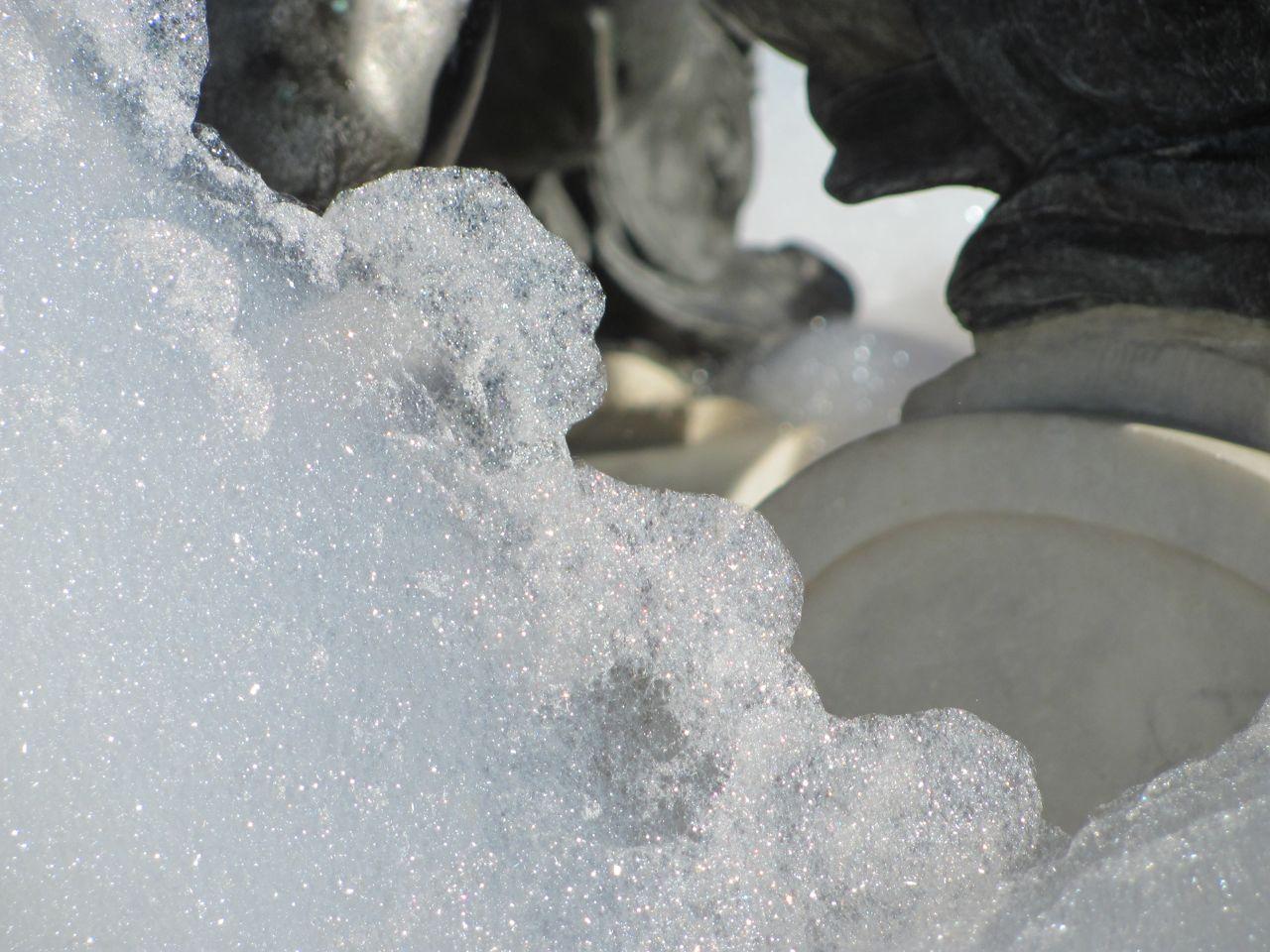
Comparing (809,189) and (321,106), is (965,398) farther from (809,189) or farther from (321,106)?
(809,189)

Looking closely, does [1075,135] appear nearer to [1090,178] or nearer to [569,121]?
[1090,178]

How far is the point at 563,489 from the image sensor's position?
2.59 ft

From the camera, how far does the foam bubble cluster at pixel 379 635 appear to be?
0.66 metres

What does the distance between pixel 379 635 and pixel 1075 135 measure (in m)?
0.55

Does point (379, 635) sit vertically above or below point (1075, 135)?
below

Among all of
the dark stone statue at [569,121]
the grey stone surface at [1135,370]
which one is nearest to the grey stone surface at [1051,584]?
the grey stone surface at [1135,370]

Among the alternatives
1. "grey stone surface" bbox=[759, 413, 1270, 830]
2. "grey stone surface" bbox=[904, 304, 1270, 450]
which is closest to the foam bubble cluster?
"grey stone surface" bbox=[759, 413, 1270, 830]

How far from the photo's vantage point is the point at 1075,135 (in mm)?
941

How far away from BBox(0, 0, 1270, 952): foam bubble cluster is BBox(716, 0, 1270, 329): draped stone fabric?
32 cm

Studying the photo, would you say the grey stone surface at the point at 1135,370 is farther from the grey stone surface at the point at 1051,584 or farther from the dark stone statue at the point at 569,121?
the dark stone statue at the point at 569,121

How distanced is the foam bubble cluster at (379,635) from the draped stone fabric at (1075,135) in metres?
0.32

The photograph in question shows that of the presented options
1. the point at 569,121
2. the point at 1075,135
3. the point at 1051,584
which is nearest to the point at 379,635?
the point at 1051,584

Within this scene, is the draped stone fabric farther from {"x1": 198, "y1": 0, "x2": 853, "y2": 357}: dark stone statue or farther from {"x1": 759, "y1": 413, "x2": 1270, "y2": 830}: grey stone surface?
{"x1": 198, "y1": 0, "x2": 853, "y2": 357}: dark stone statue

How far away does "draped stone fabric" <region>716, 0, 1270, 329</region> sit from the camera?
87 centimetres
